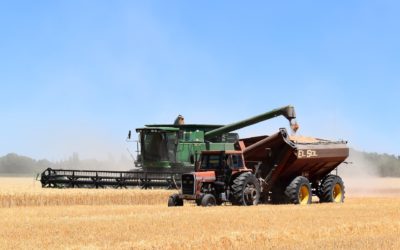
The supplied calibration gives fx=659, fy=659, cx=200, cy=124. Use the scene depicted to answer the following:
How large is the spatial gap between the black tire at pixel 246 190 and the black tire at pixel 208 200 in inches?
28.2

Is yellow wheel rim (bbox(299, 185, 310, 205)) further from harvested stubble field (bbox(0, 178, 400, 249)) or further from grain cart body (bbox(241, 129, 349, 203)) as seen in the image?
harvested stubble field (bbox(0, 178, 400, 249))

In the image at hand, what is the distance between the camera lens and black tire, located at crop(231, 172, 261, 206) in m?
19.4

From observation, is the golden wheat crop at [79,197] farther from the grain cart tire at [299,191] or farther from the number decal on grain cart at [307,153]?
the number decal on grain cart at [307,153]

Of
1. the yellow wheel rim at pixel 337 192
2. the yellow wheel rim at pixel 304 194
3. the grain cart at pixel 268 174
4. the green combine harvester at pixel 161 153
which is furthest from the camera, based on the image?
the green combine harvester at pixel 161 153

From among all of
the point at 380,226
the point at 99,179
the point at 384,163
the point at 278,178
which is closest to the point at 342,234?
the point at 380,226

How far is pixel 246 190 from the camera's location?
19.7m

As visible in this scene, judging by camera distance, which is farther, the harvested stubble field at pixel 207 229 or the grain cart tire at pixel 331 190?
the grain cart tire at pixel 331 190

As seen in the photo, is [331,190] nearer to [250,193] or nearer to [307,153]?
[307,153]

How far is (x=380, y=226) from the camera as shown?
13.4 metres

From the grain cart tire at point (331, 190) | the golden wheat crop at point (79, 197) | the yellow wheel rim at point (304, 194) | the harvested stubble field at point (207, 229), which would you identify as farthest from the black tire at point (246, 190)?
the golden wheat crop at point (79, 197)

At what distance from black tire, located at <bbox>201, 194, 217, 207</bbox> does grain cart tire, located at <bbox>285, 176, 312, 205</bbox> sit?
3.10 meters

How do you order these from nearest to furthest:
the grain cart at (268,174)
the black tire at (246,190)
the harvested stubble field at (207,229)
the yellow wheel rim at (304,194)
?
the harvested stubble field at (207,229), the black tire at (246,190), the grain cart at (268,174), the yellow wheel rim at (304,194)

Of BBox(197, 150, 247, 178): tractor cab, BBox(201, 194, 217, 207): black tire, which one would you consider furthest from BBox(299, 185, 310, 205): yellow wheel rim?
BBox(201, 194, 217, 207): black tire

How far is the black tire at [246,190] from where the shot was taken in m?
19.4
